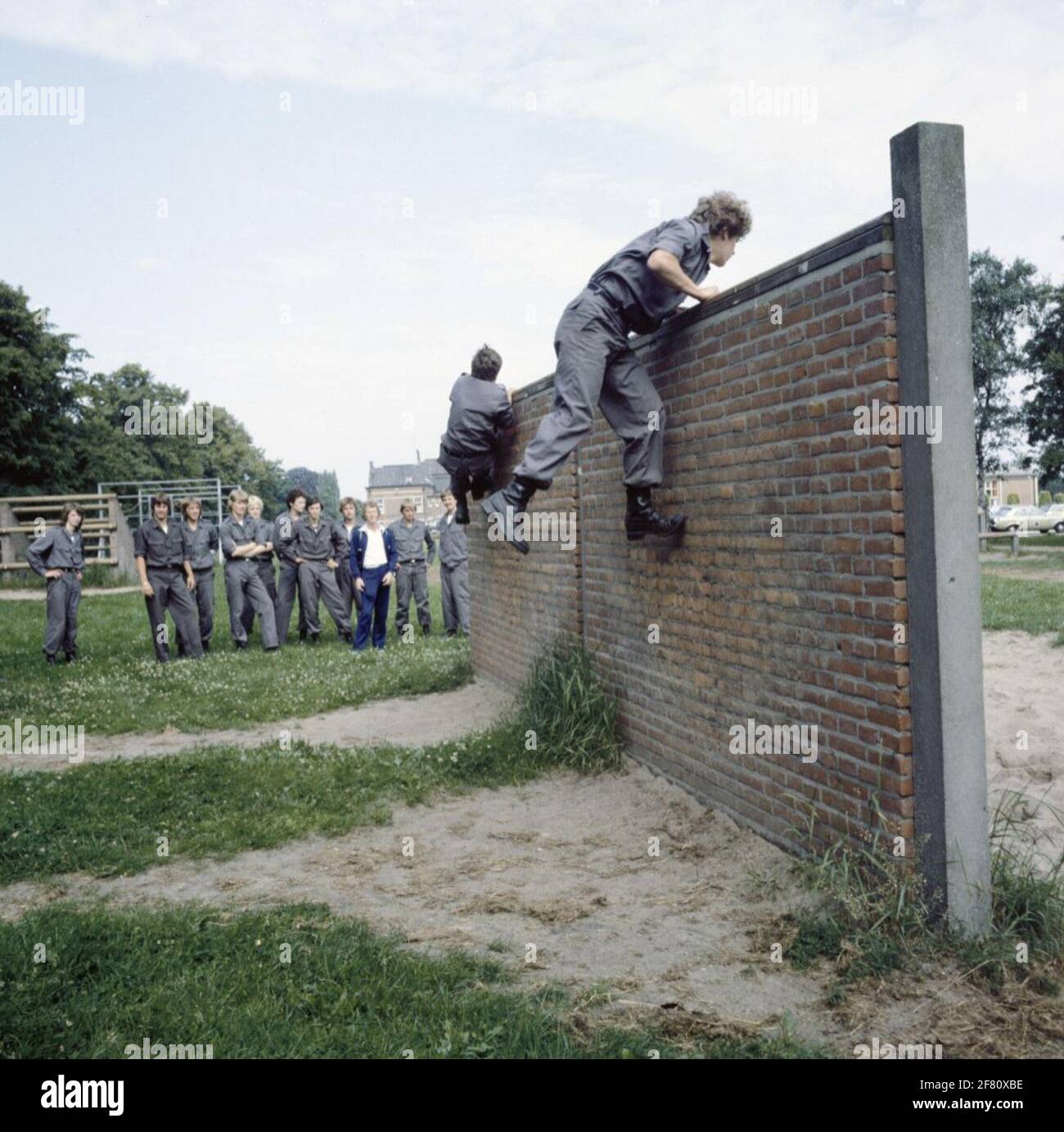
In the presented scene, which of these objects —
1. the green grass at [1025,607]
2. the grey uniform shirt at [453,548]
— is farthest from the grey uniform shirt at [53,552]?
the green grass at [1025,607]

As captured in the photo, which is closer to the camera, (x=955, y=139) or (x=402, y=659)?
(x=955, y=139)

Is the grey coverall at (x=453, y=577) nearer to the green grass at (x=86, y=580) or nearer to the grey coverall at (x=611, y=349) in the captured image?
the grey coverall at (x=611, y=349)

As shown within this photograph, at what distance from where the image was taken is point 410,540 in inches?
610

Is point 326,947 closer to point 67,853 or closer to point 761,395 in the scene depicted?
point 67,853

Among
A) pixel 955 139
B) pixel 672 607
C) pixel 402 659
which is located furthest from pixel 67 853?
pixel 402 659

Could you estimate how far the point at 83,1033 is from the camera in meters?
3.21

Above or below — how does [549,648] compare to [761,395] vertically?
below

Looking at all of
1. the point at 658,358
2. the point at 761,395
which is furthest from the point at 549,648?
the point at 761,395

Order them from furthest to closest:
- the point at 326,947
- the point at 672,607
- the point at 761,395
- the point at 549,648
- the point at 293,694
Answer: the point at 293,694, the point at 549,648, the point at 672,607, the point at 761,395, the point at 326,947

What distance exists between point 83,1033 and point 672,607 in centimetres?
377

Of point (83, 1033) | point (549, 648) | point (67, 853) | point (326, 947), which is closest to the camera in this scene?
point (83, 1033)

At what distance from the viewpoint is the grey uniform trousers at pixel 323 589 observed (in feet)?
47.7

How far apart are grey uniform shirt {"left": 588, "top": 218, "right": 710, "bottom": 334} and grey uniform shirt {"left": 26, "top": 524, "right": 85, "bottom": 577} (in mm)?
10396
